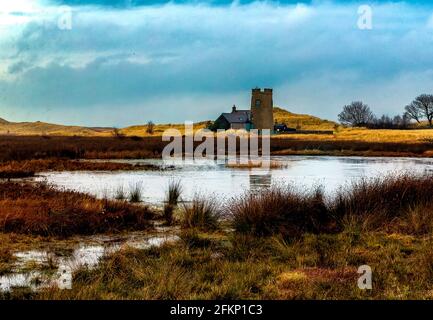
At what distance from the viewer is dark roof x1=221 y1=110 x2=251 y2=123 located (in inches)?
4126

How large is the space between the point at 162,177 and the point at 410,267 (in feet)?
63.0

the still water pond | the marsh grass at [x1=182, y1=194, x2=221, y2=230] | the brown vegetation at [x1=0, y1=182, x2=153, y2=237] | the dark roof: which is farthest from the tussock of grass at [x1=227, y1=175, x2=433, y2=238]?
the dark roof

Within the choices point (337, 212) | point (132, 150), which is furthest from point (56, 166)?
point (337, 212)

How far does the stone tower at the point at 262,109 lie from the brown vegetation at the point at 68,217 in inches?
3469

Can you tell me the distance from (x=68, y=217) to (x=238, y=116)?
9448 cm

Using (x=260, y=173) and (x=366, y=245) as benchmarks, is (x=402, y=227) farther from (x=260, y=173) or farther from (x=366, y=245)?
(x=260, y=173)

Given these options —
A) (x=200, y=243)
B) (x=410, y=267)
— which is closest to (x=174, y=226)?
(x=200, y=243)

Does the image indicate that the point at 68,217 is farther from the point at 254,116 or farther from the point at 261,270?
the point at 254,116

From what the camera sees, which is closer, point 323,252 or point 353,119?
point 323,252

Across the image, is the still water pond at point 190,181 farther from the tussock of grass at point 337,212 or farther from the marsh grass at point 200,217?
the marsh grass at point 200,217

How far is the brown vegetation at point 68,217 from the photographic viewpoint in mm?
11875

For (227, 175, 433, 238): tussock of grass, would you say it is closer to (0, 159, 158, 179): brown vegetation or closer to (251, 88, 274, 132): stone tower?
(0, 159, 158, 179): brown vegetation

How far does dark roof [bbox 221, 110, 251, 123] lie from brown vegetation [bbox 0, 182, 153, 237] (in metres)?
90.4
